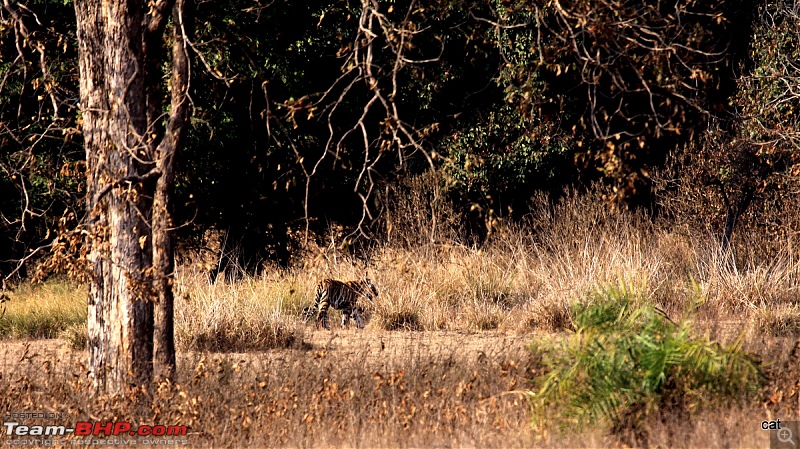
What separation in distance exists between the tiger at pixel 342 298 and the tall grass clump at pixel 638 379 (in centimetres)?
607

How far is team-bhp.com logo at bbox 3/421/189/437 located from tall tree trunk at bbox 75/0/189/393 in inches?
22.3

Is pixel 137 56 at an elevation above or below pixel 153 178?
above

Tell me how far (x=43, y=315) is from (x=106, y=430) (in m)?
6.90

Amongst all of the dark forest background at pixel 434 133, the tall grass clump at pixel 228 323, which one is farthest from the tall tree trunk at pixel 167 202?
the dark forest background at pixel 434 133

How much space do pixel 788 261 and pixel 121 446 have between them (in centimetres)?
993

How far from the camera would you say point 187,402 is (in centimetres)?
710

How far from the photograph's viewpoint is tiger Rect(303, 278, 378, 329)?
12.6 meters

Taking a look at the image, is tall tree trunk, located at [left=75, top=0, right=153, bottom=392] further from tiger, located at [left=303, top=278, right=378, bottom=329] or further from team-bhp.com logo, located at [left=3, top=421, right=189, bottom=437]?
tiger, located at [left=303, top=278, right=378, bottom=329]

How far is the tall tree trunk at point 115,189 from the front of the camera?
24.2ft

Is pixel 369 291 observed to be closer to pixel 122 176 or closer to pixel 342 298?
pixel 342 298

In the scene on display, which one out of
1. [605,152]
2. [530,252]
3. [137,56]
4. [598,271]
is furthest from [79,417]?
[530,252]

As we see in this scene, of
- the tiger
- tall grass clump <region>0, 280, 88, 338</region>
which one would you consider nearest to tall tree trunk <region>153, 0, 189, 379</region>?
the tiger

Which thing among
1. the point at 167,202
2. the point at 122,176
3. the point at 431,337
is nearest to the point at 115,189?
the point at 122,176

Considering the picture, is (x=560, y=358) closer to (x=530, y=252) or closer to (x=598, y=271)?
(x=598, y=271)
